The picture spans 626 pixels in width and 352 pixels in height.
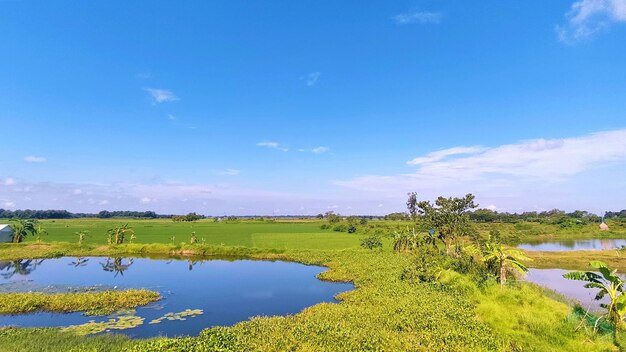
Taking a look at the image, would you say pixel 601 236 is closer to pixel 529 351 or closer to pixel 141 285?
pixel 529 351

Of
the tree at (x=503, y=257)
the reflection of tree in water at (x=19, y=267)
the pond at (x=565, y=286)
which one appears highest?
the tree at (x=503, y=257)

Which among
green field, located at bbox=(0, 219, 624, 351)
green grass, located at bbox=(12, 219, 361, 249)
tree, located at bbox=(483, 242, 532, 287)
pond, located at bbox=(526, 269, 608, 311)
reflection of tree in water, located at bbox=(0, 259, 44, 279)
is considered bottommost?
pond, located at bbox=(526, 269, 608, 311)

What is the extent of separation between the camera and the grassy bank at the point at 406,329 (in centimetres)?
1373

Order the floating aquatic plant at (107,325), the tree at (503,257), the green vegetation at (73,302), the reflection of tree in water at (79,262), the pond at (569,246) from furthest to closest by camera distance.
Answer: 1. the pond at (569,246)
2. the reflection of tree in water at (79,262)
3. the tree at (503,257)
4. the green vegetation at (73,302)
5. the floating aquatic plant at (107,325)

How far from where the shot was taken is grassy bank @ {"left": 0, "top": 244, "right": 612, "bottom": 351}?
1373 cm

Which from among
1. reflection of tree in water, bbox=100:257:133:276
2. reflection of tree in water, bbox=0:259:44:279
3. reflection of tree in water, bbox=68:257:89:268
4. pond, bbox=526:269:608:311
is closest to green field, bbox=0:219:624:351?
pond, bbox=526:269:608:311

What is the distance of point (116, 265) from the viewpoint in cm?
3838

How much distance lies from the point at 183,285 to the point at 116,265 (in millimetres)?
14453

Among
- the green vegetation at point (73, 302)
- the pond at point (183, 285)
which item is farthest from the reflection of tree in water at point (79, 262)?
the green vegetation at point (73, 302)

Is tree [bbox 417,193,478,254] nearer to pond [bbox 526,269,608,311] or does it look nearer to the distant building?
pond [bbox 526,269,608,311]

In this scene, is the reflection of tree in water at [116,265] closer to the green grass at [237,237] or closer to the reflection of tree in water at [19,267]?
the reflection of tree in water at [19,267]

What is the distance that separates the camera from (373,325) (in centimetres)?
1612

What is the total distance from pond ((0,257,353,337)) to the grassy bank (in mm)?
3016

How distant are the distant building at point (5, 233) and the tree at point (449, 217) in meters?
59.3
